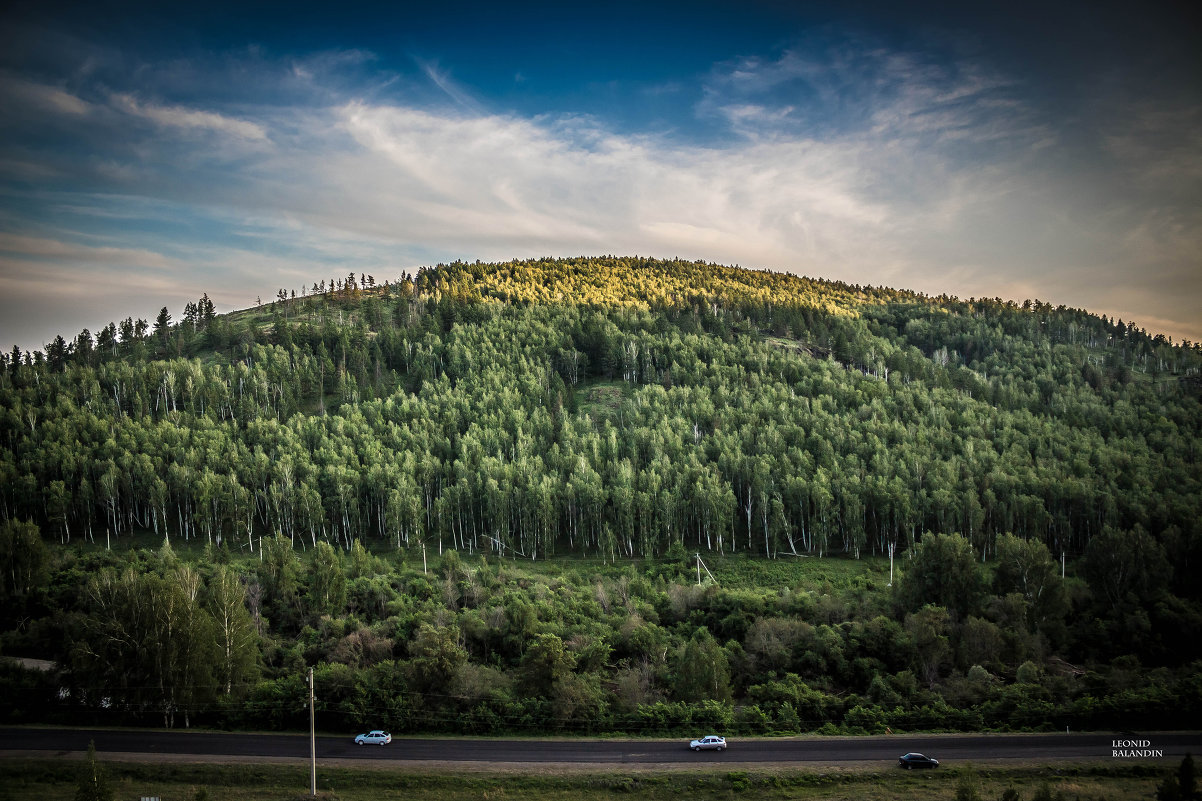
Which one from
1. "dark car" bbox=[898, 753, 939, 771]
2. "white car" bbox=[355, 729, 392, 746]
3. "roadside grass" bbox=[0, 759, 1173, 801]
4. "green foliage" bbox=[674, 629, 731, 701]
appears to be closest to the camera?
"roadside grass" bbox=[0, 759, 1173, 801]

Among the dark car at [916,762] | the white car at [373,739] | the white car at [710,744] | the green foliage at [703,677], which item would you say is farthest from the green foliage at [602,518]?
the dark car at [916,762]

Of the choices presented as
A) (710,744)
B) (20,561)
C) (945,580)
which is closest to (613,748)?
(710,744)

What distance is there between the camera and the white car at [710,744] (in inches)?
1510

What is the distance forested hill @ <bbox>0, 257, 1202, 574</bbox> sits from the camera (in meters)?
89.8

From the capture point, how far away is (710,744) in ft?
126

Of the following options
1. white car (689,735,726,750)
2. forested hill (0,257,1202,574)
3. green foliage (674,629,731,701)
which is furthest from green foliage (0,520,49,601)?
white car (689,735,726,750)

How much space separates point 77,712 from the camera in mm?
43219

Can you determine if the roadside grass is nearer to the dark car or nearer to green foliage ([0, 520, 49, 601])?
the dark car

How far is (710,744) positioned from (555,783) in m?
9.22

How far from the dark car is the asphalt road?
1248 mm

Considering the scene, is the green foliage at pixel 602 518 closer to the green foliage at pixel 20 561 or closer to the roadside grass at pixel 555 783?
the green foliage at pixel 20 561

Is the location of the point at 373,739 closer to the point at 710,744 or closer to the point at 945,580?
the point at 710,744

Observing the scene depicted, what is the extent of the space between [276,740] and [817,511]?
234 ft

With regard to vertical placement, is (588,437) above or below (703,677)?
above
